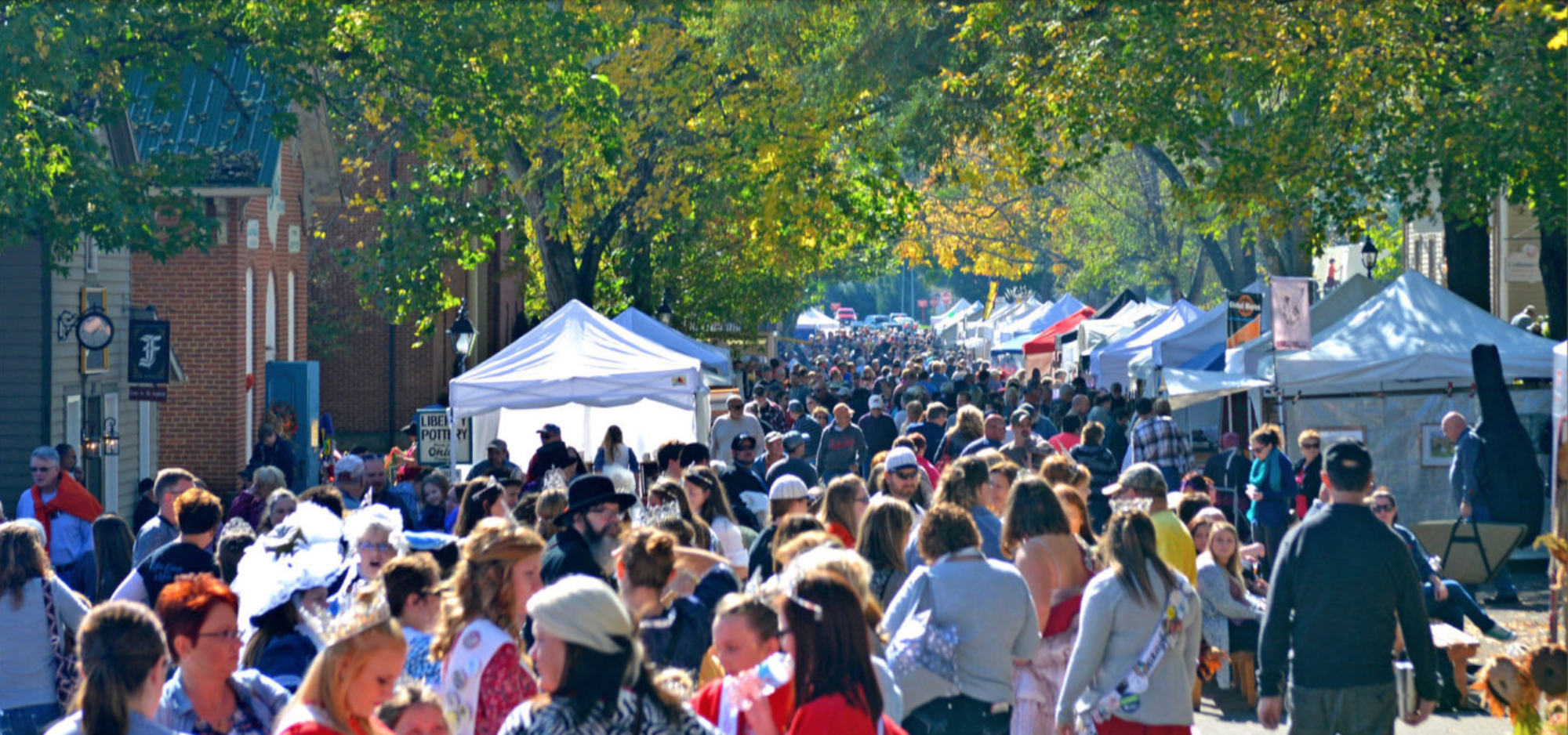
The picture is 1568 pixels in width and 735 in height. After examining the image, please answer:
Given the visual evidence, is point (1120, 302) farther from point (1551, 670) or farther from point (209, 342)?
point (1551, 670)

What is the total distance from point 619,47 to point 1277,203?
1125 centimetres

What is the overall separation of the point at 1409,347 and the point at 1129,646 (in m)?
11.5

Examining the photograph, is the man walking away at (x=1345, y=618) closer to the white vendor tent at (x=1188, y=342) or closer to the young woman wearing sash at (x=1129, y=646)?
the young woman wearing sash at (x=1129, y=646)

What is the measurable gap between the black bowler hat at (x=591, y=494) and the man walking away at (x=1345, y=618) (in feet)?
9.81

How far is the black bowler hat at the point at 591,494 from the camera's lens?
781 cm

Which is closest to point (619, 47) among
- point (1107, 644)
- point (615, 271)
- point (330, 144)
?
point (330, 144)

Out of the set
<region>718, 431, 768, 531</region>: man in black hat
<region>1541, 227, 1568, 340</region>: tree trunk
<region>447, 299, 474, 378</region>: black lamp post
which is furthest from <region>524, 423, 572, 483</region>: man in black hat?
<region>447, 299, 474, 378</region>: black lamp post

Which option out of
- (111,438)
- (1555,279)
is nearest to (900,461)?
(1555,279)

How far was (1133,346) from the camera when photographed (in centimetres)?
2661

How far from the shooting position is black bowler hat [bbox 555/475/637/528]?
7.81 m

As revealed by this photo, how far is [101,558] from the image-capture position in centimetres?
997

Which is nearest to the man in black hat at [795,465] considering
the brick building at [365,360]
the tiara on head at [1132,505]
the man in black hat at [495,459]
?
the man in black hat at [495,459]

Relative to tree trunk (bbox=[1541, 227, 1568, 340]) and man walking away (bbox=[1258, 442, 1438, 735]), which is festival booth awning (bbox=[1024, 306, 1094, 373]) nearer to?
tree trunk (bbox=[1541, 227, 1568, 340])

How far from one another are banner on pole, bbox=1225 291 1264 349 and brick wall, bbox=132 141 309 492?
13.5 m
